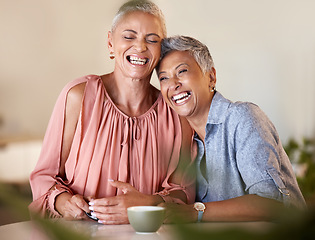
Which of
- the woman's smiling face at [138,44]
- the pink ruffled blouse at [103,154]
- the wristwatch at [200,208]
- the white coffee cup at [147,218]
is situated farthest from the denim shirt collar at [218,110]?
the white coffee cup at [147,218]

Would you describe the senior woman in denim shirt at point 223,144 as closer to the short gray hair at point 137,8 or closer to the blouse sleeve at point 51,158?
the short gray hair at point 137,8

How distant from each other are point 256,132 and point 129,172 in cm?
56

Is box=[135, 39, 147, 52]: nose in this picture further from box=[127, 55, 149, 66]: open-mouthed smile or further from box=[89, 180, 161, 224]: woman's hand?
box=[89, 180, 161, 224]: woman's hand

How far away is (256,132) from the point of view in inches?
65.6

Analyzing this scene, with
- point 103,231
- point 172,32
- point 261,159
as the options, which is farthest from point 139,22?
point 172,32

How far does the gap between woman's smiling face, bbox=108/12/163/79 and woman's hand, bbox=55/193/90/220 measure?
582 mm

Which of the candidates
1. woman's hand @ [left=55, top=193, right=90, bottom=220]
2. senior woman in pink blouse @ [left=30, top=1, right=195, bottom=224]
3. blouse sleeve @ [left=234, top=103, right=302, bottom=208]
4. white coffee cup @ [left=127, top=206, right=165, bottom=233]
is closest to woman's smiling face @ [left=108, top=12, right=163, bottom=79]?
senior woman in pink blouse @ [left=30, top=1, right=195, bottom=224]

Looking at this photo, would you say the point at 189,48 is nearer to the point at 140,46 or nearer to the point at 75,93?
the point at 140,46

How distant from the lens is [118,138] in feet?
6.22

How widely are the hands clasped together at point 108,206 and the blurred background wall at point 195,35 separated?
13.0ft

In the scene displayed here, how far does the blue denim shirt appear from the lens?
5.32 ft

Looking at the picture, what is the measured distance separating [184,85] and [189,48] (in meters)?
0.17

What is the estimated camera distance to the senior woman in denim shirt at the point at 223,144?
1548 millimetres

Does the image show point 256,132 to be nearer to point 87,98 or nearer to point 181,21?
point 87,98
